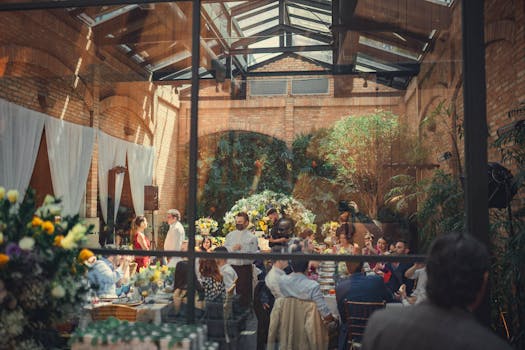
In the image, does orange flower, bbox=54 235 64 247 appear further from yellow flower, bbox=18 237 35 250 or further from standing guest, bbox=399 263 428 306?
standing guest, bbox=399 263 428 306

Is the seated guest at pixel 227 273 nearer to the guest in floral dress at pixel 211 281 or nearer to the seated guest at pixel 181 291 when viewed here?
the guest in floral dress at pixel 211 281

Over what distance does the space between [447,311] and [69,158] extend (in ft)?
24.2

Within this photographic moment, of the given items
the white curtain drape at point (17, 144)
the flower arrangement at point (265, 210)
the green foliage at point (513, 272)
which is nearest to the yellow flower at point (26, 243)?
the green foliage at point (513, 272)

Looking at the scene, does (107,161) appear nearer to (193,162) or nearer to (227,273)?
(227,273)

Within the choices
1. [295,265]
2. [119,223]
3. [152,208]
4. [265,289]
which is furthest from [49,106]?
[295,265]

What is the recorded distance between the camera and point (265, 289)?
15.0ft

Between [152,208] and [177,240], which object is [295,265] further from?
[152,208]

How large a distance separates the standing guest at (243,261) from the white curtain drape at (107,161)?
11.8 feet

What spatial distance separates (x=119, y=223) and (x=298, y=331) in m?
6.35

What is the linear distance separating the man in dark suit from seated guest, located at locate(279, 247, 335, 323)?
2.36 m

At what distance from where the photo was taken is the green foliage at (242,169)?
12.0 metres

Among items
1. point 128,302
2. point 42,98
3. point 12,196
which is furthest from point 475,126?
point 42,98

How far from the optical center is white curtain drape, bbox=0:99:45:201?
638cm

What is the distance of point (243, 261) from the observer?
5004 mm
